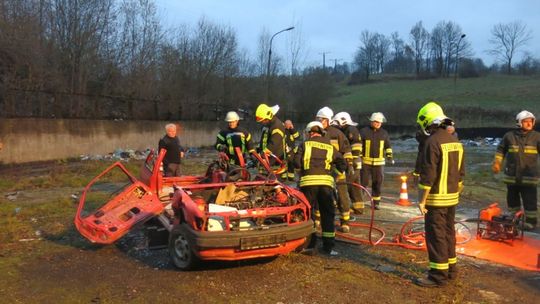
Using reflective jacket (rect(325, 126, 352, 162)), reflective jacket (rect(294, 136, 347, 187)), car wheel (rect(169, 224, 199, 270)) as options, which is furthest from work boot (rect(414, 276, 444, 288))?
reflective jacket (rect(325, 126, 352, 162))

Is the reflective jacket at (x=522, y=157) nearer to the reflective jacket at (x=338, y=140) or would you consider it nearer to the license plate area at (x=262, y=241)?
the reflective jacket at (x=338, y=140)

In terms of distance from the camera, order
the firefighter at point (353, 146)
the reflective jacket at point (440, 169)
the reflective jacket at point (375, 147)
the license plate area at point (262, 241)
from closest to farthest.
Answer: the reflective jacket at point (440, 169) → the license plate area at point (262, 241) → the firefighter at point (353, 146) → the reflective jacket at point (375, 147)

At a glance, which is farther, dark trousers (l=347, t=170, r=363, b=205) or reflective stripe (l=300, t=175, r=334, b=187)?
dark trousers (l=347, t=170, r=363, b=205)

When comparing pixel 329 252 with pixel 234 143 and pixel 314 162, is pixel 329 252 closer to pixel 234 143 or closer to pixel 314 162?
pixel 314 162

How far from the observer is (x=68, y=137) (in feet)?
68.2

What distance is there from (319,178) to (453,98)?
63.9 metres

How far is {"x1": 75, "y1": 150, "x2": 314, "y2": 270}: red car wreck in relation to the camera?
18.4 ft

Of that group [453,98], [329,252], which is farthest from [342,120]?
[453,98]

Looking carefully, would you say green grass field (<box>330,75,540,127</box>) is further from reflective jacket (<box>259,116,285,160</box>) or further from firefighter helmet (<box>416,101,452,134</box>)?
firefighter helmet (<box>416,101,452,134</box>)

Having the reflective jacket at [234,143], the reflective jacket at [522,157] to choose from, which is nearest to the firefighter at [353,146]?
the reflective jacket at [234,143]

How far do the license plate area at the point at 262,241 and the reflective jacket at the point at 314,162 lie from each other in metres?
1.18

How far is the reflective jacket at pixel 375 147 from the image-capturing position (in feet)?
31.7

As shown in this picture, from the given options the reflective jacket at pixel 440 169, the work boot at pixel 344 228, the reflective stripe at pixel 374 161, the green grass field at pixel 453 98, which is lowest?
the work boot at pixel 344 228

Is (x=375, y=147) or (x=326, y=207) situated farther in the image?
(x=375, y=147)
